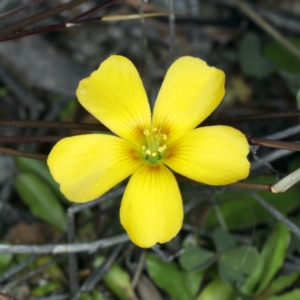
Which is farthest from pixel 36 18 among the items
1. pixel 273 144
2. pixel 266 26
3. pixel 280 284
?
pixel 280 284

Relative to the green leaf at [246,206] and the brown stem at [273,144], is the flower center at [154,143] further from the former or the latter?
the green leaf at [246,206]

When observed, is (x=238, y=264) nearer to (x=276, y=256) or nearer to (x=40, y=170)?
(x=276, y=256)

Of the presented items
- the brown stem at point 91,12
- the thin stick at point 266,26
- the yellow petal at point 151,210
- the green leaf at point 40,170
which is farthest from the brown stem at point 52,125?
the thin stick at point 266,26

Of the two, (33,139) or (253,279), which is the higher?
(33,139)

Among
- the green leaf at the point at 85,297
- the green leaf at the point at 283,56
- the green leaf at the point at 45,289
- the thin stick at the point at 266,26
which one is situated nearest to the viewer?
the green leaf at the point at 85,297

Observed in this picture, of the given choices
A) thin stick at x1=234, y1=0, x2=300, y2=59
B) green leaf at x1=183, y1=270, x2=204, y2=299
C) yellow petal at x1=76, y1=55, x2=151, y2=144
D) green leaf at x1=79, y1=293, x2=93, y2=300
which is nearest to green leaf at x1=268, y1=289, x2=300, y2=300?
green leaf at x1=183, y1=270, x2=204, y2=299

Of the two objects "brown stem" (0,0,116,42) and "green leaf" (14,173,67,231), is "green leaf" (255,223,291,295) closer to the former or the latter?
"green leaf" (14,173,67,231)

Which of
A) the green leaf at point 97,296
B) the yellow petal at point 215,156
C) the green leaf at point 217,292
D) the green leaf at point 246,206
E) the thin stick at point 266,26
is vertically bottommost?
the green leaf at point 217,292
